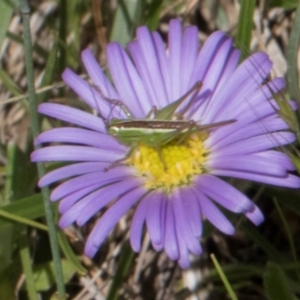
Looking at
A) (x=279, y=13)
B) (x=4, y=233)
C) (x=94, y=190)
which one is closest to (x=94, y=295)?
(x=4, y=233)

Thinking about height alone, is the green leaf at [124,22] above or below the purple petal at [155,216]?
above

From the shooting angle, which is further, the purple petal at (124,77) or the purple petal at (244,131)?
the purple petal at (124,77)

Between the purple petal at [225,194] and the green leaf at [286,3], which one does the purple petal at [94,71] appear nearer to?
the purple petal at [225,194]

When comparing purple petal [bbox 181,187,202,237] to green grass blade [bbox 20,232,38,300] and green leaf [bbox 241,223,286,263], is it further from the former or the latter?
green grass blade [bbox 20,232,38,300]

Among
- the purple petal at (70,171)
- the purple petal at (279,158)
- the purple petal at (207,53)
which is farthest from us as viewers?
the purple petal at (207,53)

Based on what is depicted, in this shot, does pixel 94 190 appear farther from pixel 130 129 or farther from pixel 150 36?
pixel 150 36

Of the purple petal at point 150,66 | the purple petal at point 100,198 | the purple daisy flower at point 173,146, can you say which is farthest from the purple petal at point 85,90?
the purple petal at point 100,198

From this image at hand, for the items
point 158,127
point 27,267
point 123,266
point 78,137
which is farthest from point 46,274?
point 158,127
